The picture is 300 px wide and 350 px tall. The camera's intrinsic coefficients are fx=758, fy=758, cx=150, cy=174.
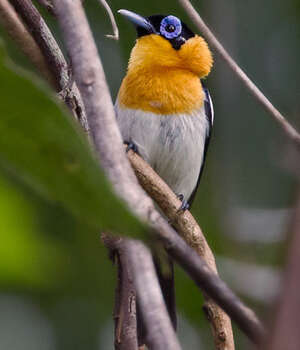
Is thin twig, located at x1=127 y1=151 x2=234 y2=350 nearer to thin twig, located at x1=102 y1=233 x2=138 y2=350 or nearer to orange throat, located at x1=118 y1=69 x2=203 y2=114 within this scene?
thin twig, located at x1=102 y1=233 x2=138 y2=350

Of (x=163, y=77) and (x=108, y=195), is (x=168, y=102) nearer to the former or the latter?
(x=163, y=77)

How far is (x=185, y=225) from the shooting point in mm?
2119

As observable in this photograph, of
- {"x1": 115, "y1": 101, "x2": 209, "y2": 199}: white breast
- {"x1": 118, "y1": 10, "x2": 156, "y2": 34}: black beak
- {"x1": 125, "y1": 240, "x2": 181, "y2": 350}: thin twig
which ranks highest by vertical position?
{"x1": 118, "y1": 10, "x2": 156, "y2": 34}: black beak

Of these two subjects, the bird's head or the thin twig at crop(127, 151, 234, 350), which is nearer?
the thin twig at crop(127, 151, 234, 350)

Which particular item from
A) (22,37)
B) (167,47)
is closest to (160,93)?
(167,47)

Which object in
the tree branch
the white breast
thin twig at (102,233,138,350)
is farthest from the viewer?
the white breast

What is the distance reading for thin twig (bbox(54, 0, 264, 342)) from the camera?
0.63 m

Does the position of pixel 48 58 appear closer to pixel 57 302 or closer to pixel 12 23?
pixel 12 23

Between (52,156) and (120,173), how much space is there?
7 cm

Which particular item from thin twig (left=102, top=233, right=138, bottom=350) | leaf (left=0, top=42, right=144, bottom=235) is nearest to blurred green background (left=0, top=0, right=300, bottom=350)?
leaf (left=0, top=42, right=144, bottom=235)

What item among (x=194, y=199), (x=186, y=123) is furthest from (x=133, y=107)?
(x=194, y=199)

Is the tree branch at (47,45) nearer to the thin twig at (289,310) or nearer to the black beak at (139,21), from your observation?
the thin twig at (289,310)

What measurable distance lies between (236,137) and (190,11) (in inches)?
131

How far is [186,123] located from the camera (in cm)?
328
